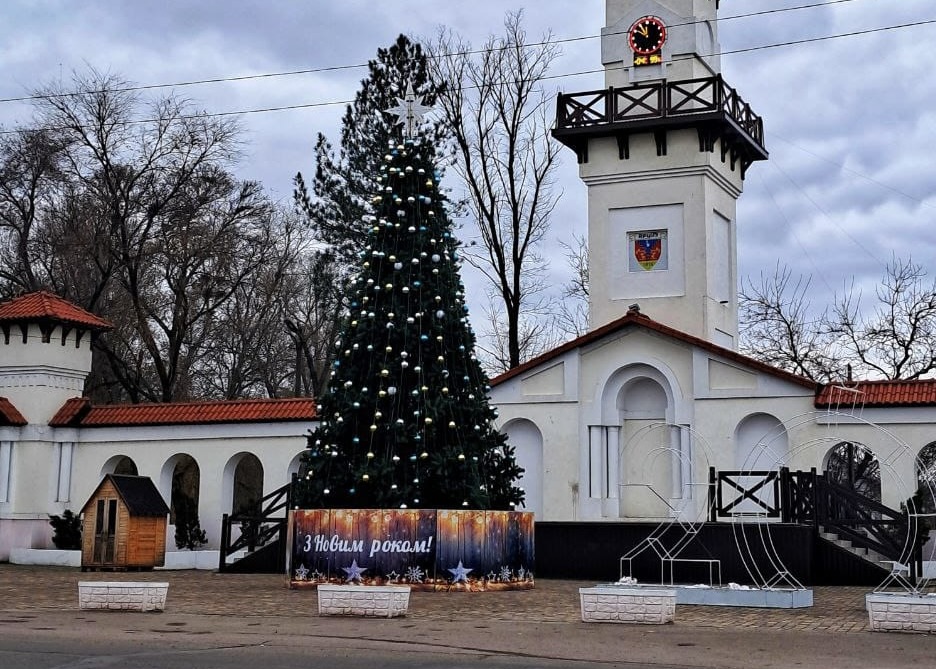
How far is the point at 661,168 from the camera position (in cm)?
3016

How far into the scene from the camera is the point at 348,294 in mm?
21047

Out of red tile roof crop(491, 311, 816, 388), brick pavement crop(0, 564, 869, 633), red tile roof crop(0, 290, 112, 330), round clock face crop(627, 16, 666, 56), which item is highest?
round clock face crop(627, 16, 666, 56)

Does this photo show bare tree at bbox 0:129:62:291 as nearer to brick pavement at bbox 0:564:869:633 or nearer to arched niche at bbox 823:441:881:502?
brick pavement at bbox 0:564:869:633

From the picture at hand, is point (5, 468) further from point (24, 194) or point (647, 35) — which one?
point (647, 35)

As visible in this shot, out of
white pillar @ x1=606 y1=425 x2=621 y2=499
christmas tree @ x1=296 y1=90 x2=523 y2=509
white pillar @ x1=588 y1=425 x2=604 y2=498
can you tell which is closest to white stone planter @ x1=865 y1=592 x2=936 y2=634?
christmas tree @ x1=296 y1=90 x2=523 y2=509

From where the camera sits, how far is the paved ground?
11.3m

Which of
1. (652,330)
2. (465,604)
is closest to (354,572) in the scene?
(465,604)

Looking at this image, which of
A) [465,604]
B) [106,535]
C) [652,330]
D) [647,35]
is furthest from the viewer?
[647,35]

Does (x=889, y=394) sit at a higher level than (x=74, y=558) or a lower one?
higher

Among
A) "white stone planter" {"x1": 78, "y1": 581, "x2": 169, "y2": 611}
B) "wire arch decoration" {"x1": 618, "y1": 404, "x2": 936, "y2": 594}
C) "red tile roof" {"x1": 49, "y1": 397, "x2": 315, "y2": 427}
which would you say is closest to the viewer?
"white stone planter" {"x1": 78, "y1": 581, "x2": 169, "y2": 611}

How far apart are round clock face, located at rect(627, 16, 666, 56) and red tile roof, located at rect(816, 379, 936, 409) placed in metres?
10.5

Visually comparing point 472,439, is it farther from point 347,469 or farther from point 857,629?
point 857,629

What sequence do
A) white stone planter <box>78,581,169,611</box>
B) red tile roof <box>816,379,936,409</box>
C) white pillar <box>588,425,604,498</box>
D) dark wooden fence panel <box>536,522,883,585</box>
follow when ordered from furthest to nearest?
white pillar <box>588,425,604,498</box>, red tile roof <box>816,379,936,409</box>, dark wooden fence panel <box>536,522,883,585</box>, white stone planter <box>78,581,169,611</box>

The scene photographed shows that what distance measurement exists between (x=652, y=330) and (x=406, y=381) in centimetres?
914
